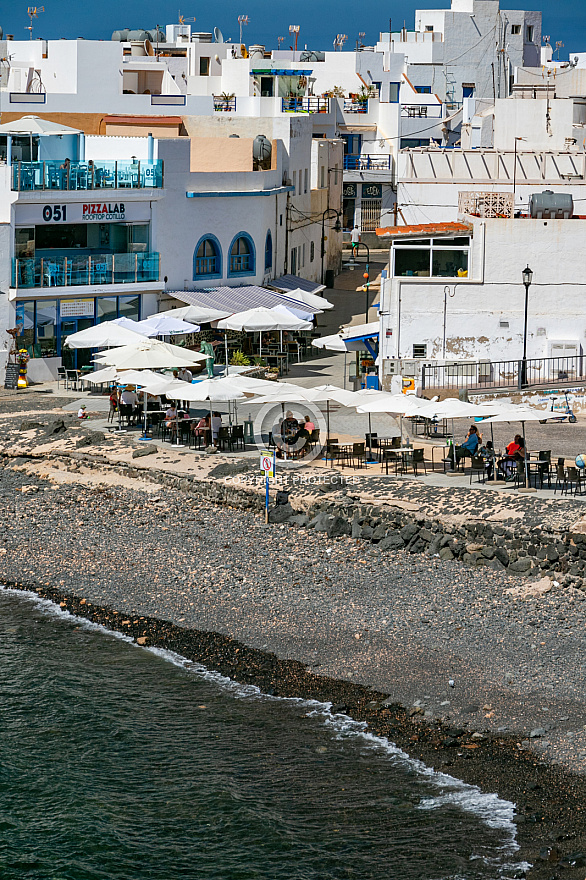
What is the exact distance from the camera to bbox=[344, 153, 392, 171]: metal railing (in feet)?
252

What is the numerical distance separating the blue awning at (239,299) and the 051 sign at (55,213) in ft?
15.8

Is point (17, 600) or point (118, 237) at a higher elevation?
point (118, 237)

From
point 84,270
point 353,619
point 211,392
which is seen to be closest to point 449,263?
point 211,392

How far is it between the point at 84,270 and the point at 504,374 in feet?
48.0

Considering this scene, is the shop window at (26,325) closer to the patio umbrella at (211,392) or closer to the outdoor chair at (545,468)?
the patio umbrella at (211,392)

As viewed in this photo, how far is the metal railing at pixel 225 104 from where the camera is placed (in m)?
63.2

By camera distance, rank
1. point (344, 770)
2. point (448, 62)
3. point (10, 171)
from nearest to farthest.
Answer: point (344, 770) → point (10, 171) → point (448, 62)

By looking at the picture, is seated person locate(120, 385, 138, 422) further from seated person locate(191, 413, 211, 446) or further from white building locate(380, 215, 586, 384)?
white building locate(380, 215, 586, 384)

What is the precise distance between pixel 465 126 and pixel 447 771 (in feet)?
175

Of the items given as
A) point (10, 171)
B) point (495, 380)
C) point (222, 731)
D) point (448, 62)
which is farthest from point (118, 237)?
point (448, 62)

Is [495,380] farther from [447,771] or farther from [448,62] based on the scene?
[448,62]

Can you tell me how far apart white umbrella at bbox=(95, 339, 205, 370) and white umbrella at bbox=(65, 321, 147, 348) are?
65.3 inches

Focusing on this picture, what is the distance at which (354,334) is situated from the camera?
39.4 metres

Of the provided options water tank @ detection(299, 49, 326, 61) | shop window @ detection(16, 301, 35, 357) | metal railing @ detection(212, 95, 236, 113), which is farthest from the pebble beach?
water tank @ detection(299, 49, 326, 61)
